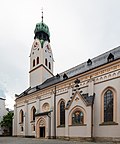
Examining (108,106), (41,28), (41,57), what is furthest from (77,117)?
(41,28)

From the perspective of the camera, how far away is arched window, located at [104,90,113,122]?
2162 centimetres

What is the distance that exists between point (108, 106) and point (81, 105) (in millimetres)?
3049

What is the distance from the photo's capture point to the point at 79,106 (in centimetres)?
2373

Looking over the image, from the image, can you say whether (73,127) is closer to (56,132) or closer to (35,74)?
(56,132)

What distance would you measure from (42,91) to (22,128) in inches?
383

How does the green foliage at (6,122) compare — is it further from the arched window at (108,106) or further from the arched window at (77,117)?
the arched window at (108,106)

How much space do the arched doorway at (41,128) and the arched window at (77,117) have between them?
317 inches

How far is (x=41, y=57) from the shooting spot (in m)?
41.6

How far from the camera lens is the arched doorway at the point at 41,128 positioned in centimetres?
3108

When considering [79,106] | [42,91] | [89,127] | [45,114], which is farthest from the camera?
[42,91]

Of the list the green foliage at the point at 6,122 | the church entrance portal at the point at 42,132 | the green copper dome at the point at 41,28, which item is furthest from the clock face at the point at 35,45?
the church entrance portal at the point at 42,132

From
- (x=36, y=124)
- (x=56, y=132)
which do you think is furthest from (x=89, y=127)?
(x=36, y=124)

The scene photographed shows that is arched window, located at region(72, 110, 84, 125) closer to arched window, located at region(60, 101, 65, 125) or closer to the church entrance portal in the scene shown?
arched window, located at region(60, 101, 65, 125)

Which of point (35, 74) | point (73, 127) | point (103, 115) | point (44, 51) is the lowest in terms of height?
point (73, 127)
